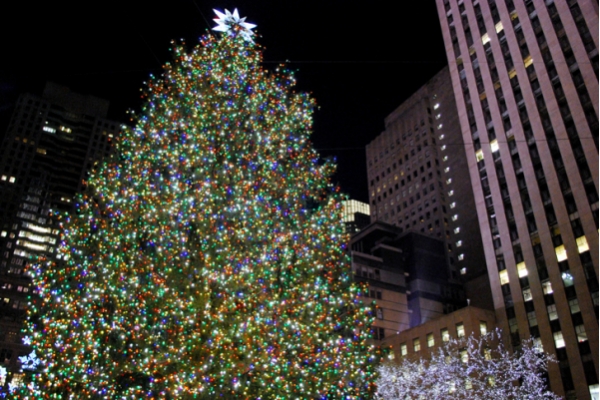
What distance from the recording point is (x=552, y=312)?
141 feet

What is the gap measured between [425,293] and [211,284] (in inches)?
2727

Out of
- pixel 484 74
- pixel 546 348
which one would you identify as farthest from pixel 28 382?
pixel 484 74

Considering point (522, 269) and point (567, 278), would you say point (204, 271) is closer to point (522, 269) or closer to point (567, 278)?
point (567, 278)

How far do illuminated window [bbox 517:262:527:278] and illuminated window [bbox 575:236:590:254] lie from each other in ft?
18.5

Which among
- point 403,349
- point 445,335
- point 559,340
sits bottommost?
point 559,340

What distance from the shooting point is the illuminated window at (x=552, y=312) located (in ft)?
140

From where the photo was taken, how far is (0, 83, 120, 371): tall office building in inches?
3920

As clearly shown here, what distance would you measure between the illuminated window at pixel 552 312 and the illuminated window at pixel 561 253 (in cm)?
426

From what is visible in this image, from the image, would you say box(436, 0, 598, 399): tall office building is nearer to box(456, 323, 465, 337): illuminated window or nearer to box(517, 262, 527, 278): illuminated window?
box(517, 262, 527, 278): illuminated window

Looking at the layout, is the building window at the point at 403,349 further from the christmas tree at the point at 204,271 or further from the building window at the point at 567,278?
the christmas tree at the point at 204,271

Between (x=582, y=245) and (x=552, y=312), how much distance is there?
651 cm

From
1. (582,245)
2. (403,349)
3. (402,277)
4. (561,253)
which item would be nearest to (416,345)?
(403,349)

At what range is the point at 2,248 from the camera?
98.7 m

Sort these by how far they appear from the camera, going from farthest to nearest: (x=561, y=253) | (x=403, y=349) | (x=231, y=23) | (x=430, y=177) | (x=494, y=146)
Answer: (x=430, y=177), (x=403, y=349), (x=494, y=146), (x=561, y=253), (x=231, y=23)
